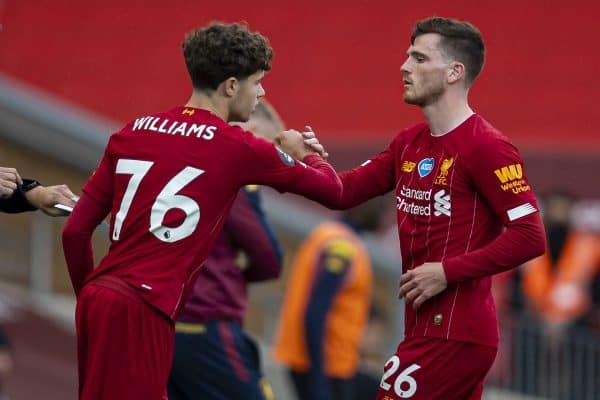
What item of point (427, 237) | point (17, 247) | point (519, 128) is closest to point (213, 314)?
point (427, 237)

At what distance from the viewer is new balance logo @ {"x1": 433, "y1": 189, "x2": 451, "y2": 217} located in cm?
524

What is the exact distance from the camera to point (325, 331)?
8.27 metres

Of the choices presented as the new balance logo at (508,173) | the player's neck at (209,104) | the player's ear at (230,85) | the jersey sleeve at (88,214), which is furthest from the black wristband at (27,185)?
the new balance logo at (508,173)

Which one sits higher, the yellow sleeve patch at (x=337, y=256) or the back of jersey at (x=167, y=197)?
the back of jersey at (x=167, y=197)

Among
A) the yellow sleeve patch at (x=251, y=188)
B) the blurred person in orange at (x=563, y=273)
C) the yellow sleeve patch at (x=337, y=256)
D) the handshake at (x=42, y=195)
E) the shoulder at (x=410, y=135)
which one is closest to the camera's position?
the handshake at (x=42, y=195)

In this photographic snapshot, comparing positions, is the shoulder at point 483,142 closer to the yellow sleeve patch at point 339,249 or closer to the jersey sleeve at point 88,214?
the jersey sleeve at point 88,214

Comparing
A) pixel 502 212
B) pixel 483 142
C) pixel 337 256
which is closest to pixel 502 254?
pixel 502 212

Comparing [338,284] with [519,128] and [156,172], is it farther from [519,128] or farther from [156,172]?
[519,128]

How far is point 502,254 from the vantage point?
5129 millimetres

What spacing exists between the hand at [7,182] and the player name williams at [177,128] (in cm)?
65

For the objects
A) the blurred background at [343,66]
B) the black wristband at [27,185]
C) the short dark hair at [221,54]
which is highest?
the blurred background at [343,66]

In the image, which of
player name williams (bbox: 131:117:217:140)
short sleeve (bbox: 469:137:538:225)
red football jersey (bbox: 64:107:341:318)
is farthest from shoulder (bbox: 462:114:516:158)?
player name williams (bbox: 131:117:217:140)

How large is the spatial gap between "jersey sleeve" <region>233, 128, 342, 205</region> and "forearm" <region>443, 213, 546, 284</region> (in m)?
0.52

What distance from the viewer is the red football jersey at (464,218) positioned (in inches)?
202
